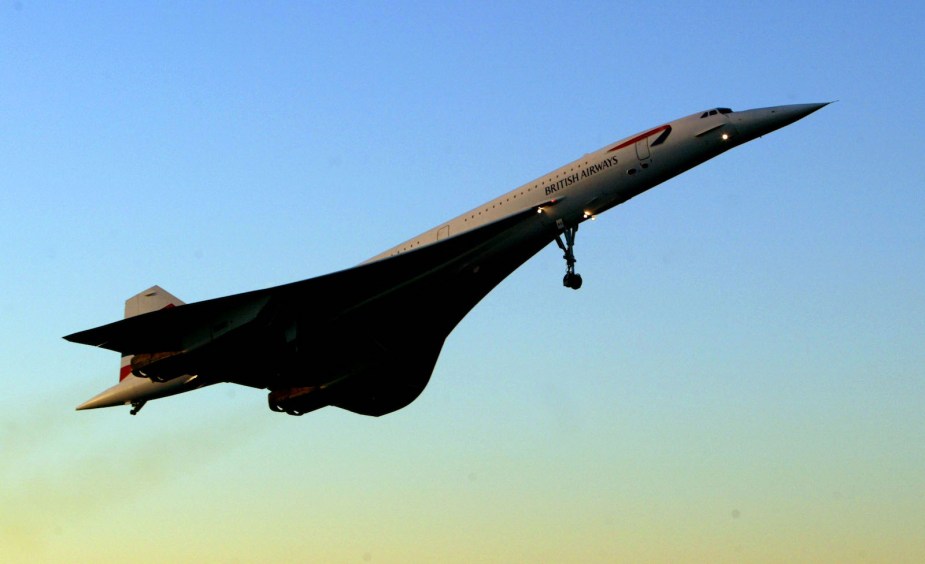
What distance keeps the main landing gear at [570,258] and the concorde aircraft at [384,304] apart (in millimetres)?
33

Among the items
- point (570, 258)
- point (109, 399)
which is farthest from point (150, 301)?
point (570, 258)

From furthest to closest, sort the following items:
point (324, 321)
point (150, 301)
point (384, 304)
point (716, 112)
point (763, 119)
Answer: point (150, 301) < point (324, 321) < point (384, 304) < point (716, 112) < point (763, 119)

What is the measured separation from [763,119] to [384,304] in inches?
434

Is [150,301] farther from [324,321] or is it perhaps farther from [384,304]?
[384,304]

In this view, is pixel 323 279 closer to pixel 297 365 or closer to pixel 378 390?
pixel 297 365

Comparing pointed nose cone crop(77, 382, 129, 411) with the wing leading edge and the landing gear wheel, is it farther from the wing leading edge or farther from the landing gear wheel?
the landing gear wheel

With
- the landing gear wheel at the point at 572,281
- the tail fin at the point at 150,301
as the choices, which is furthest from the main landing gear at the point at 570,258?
the tail fin at the point at 150,301

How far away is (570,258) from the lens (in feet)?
101

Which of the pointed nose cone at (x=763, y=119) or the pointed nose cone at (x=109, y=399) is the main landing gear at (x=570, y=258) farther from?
the pointed nose cone at (x=109, y=399)

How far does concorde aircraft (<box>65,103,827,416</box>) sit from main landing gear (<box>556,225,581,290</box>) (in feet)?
0.11

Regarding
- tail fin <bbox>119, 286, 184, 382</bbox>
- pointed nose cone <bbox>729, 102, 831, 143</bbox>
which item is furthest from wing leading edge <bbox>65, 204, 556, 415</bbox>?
pointed nose cone <bbox>729, 102, 831, 143</bbox>

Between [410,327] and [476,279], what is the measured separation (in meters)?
4.21

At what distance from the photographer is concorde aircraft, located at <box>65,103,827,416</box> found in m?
30.5

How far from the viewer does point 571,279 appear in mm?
30297
